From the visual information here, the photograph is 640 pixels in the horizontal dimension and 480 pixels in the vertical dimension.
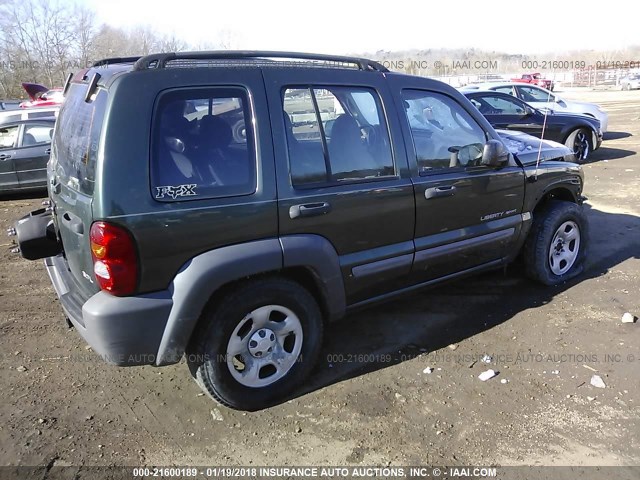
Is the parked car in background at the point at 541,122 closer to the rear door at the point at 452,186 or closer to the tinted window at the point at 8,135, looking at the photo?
the rear door at the point at 452,186

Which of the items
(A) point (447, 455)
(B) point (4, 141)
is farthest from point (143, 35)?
(A) point (447, 455)

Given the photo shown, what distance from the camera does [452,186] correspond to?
3746 mm

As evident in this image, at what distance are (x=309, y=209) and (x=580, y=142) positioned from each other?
9858 mm

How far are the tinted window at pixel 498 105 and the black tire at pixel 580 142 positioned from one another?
113cm

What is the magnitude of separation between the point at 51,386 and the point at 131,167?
1.73 m

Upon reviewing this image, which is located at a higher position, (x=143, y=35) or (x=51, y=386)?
(x=143, y=35)

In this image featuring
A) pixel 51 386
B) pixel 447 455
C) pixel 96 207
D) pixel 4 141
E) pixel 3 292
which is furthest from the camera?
pixel 4 141

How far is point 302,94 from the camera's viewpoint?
3.15m

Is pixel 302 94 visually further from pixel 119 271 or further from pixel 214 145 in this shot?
pixel 119 271

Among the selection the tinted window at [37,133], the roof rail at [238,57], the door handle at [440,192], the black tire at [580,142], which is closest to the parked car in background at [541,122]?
the black tire at [580,142]

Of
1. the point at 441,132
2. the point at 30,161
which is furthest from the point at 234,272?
the point at 30,161

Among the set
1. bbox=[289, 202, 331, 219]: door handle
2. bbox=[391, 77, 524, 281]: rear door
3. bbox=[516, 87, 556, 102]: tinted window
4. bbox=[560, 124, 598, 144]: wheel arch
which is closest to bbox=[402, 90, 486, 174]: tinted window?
bbox=[391, 77, 524, 281]: rear door

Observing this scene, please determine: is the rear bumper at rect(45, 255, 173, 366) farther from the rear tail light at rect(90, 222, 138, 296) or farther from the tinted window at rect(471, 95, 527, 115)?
the tinted window at rect(471, 95, 527, 115)

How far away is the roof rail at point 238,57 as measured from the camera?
2.71m
